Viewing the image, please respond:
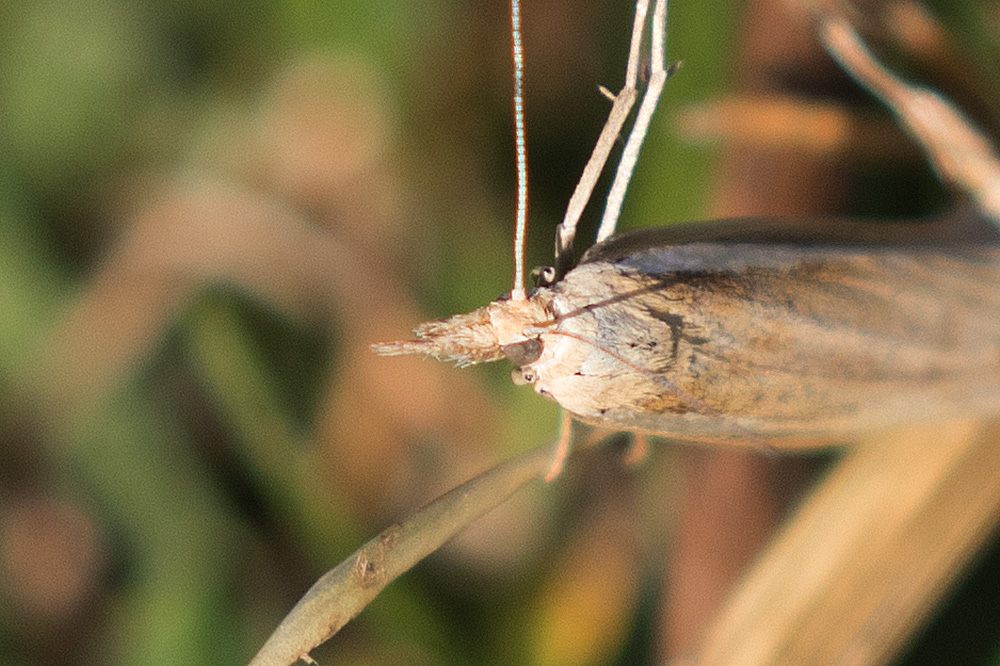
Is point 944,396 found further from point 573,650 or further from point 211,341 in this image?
point 211,341

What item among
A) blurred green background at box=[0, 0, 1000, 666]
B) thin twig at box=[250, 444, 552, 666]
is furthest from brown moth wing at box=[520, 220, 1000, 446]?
blurred green background at box=[0, 0, 1000, 666]

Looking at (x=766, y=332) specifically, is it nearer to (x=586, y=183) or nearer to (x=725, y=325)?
(x=725, y=325)

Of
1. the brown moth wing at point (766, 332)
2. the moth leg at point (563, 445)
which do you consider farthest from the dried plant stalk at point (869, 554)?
the moth leg at point (563, 445)

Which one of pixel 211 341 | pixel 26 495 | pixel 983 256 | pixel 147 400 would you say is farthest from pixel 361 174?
pixel 983 256

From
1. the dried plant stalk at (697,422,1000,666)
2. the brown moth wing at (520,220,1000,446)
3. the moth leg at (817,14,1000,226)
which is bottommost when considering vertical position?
the dried plant stalk at (697,422,1000,666)

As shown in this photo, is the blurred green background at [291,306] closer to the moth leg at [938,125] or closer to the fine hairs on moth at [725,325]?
the moth leg at [938,125]

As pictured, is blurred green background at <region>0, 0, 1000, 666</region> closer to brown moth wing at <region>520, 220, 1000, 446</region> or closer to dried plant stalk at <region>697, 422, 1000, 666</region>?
dried plant stalk at <region>697, 422, 1000, 666</region>
